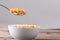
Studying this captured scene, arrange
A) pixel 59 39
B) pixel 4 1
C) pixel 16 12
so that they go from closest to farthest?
1. pixel 16 12
2. pixel 59 39
3. pixel 4 1

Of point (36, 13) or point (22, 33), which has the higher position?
point (36, 13)

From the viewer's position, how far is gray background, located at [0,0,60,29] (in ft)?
6.80

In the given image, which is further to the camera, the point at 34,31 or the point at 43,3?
the point at 43,3

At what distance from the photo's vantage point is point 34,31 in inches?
34.0

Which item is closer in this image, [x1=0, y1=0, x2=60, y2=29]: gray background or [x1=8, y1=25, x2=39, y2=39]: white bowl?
[x1=8, y1=25, x2=39, y2=39]: white bowl

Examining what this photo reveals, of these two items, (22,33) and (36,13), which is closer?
(22,33)

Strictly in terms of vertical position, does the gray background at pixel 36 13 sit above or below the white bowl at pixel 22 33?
above

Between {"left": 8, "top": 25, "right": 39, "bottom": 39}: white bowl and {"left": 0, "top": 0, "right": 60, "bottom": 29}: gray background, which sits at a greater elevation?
{"left": 0, "top": 0, "right": 60, "bottom": 29}: gray background

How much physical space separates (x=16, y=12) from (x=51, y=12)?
131 centimetres

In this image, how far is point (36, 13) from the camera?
210cm

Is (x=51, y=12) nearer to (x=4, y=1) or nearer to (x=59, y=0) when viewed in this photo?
(x=59, y=0)

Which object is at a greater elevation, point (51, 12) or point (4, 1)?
point (4, 1)

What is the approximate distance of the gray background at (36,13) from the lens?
2072 mm

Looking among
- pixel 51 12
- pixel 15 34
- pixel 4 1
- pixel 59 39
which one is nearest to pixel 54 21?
pixel 51 12
